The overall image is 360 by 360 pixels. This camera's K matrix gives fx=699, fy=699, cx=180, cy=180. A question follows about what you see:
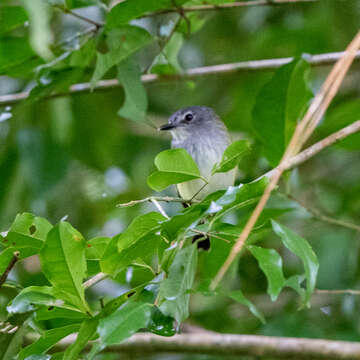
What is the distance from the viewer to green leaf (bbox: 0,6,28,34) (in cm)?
302

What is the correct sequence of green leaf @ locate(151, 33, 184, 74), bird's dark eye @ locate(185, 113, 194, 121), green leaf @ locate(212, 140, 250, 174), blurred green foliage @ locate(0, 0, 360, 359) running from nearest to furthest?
green leaf @ locate(212, 140, 250, 174) → blurred green foliage @ locate(0, 0, 360, 359) → green leaf @ locate(151, 33, 184, 74) → bird's dark eye @ locate(185, 113, 194, 121)

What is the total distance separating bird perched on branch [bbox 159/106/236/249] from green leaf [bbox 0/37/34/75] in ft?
4.20

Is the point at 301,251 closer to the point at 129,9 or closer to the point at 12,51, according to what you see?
the point at 129,9

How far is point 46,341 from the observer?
6.62 ft

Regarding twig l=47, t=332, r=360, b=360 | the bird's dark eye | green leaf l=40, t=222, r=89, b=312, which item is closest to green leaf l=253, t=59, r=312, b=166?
twig l=47, t=332, r=360, b=360

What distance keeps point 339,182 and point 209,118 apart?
101 centimetres

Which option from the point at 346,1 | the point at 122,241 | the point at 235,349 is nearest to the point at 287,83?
the point at 235,349

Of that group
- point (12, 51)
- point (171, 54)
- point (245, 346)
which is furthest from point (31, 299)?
point (171, 54)

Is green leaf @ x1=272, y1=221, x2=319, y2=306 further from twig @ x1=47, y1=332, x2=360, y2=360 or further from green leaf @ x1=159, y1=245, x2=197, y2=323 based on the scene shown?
twig @ x1=47, y1=332, x2=360, y2=360

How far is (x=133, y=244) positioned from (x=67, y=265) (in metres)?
0.21

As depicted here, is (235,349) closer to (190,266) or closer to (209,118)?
(190,266)

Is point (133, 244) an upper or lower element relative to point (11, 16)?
lower

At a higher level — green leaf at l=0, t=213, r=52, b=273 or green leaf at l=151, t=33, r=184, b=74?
green leaf at l=151, t=33, r=184, b=74

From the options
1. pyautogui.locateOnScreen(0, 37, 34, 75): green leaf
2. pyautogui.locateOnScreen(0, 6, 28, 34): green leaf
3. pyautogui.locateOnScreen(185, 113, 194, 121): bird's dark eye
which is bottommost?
pyautogui.locateOnScreen(185, 113, 194, 121): bird's dark eye
